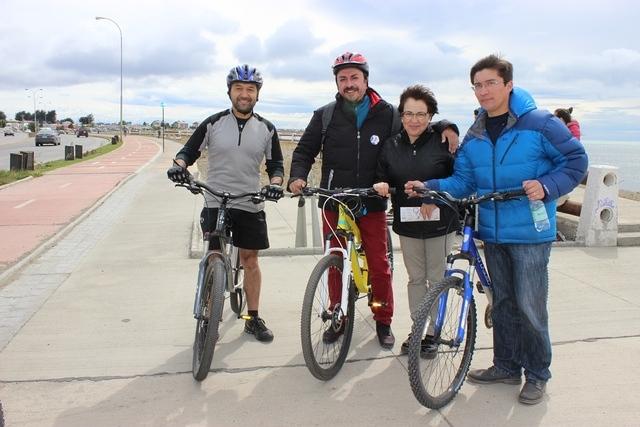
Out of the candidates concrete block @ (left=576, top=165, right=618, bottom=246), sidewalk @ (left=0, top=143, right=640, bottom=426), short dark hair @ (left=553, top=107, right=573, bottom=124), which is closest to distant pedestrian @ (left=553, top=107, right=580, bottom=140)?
short dark hair @ (left=553, top=107, right=573, bottom=124)

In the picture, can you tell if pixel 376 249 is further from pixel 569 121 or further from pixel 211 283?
pixel 569 121

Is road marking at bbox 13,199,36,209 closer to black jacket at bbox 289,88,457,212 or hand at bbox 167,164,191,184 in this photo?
hand at bbox 167,164,191,184

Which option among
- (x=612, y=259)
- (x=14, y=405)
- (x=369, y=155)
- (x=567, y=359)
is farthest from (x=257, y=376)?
(x=612, y=259)

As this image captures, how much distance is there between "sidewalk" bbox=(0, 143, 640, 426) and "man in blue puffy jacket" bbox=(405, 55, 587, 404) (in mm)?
386

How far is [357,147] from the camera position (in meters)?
3.94

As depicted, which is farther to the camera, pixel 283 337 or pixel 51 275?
pixel 51 275

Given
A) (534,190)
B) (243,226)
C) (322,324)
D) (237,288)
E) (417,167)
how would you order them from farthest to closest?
(237,288) < (243,226) < (417,167) < (322,324) < (534,190)

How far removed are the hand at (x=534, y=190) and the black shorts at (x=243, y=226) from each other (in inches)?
75.9

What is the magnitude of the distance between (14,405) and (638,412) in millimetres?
3585

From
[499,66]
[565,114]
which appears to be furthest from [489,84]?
[565,114]

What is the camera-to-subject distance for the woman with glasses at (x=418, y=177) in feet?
12.0

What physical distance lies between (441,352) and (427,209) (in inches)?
36.3

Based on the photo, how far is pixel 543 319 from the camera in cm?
325

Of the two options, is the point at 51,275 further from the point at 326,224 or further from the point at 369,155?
the point at 369,155
